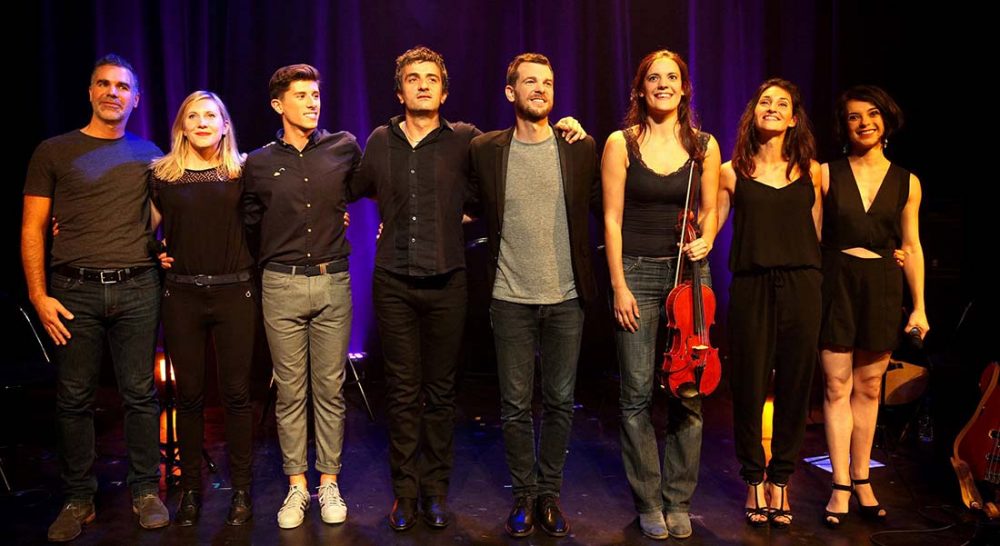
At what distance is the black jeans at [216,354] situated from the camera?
326cm

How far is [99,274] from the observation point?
3291mm

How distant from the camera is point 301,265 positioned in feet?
10.7

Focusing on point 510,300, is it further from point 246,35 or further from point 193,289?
point 246,35

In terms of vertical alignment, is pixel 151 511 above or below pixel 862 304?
below

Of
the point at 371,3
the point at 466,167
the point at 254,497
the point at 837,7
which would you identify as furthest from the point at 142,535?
the point at 837,7

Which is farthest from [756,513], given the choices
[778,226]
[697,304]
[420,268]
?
[420,268]

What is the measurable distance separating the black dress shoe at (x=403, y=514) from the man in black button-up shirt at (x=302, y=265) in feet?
0.76

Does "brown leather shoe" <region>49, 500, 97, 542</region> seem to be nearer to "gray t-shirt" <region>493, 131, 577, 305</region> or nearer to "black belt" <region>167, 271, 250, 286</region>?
"black belt" <region>167, 271, 250, 286</region>

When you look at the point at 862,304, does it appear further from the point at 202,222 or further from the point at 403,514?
the point at 202,222

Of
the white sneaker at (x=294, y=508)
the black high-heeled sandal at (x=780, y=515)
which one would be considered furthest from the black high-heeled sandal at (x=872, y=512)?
the white sneaker at (x=294, y=508)

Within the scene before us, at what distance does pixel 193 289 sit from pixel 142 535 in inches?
39.2

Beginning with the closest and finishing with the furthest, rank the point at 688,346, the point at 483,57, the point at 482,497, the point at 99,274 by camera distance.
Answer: the point at 688,346
the point at 99,274
the point at 482,497
the point at 483,57

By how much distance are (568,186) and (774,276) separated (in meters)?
0.88

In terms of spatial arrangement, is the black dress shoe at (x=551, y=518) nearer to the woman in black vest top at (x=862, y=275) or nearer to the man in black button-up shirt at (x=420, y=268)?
the man in black button-up shirt at (x=420, y=268)
